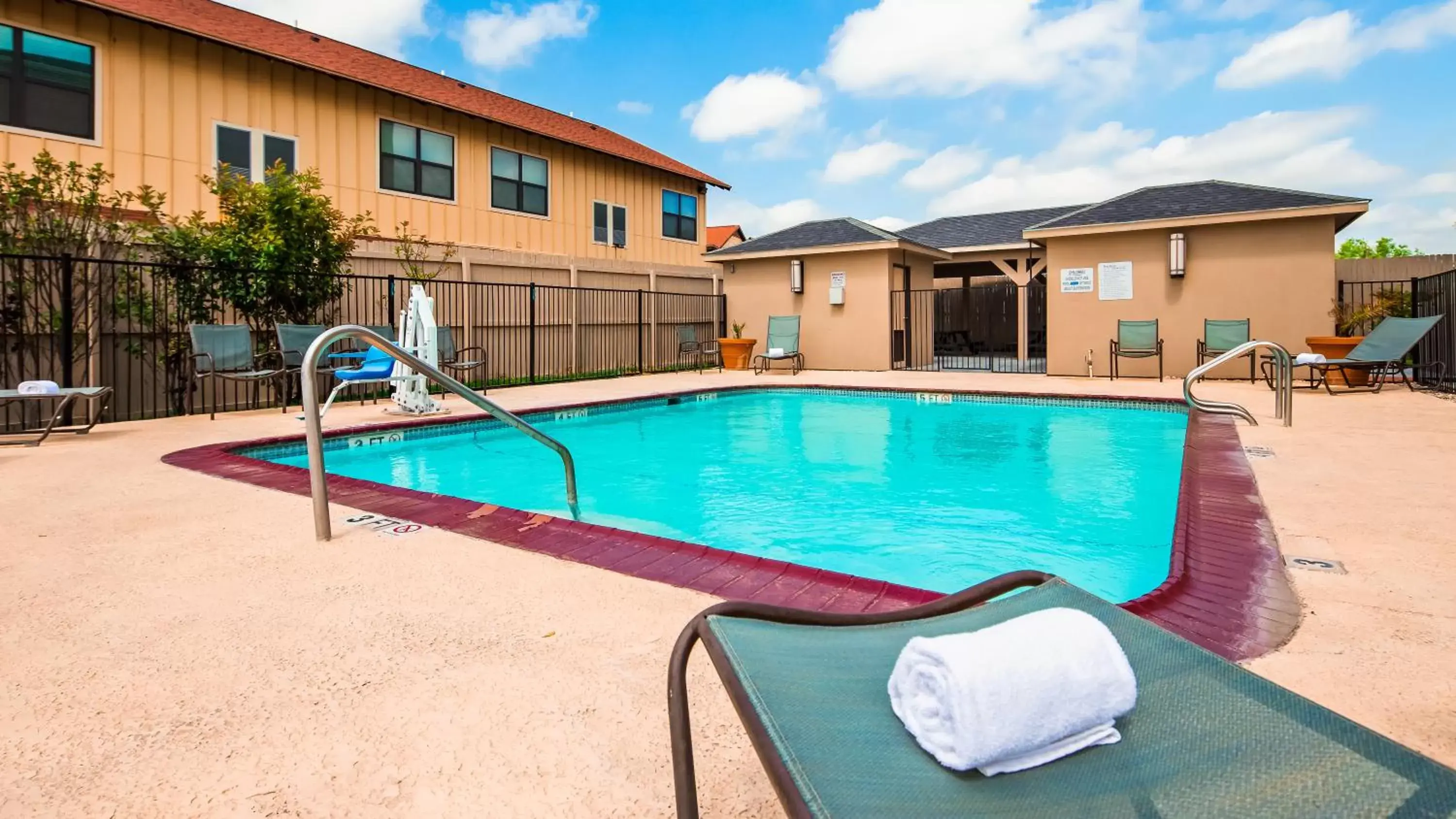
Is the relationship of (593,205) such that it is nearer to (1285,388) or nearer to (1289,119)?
Result: (1285,388)

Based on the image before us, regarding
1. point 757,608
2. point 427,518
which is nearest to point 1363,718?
point 757,608

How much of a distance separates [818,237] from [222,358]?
1088 cm

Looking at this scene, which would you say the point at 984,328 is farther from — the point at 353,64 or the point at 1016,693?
the point at 1016,693

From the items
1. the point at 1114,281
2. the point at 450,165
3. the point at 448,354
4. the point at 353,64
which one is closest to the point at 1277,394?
the point at 1114,281

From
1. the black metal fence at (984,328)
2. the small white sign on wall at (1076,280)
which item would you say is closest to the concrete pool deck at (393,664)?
the small white sign on wall at (1076,280)

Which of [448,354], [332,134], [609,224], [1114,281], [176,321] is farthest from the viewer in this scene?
[609,224]

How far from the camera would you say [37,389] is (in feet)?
18.7

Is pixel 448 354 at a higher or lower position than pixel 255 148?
lower

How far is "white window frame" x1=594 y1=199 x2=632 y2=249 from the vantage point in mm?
17188

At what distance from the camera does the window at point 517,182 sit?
1513cm

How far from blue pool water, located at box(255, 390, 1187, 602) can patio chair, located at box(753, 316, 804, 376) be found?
17.2 ft

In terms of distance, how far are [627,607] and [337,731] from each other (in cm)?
91

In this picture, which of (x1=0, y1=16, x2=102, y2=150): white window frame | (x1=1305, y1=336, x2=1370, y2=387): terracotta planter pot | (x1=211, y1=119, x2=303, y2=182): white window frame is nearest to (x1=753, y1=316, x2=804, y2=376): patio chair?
(x1=1305, y1=336, x2=1370, y2=387): terracotta planter pot

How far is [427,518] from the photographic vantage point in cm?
357
